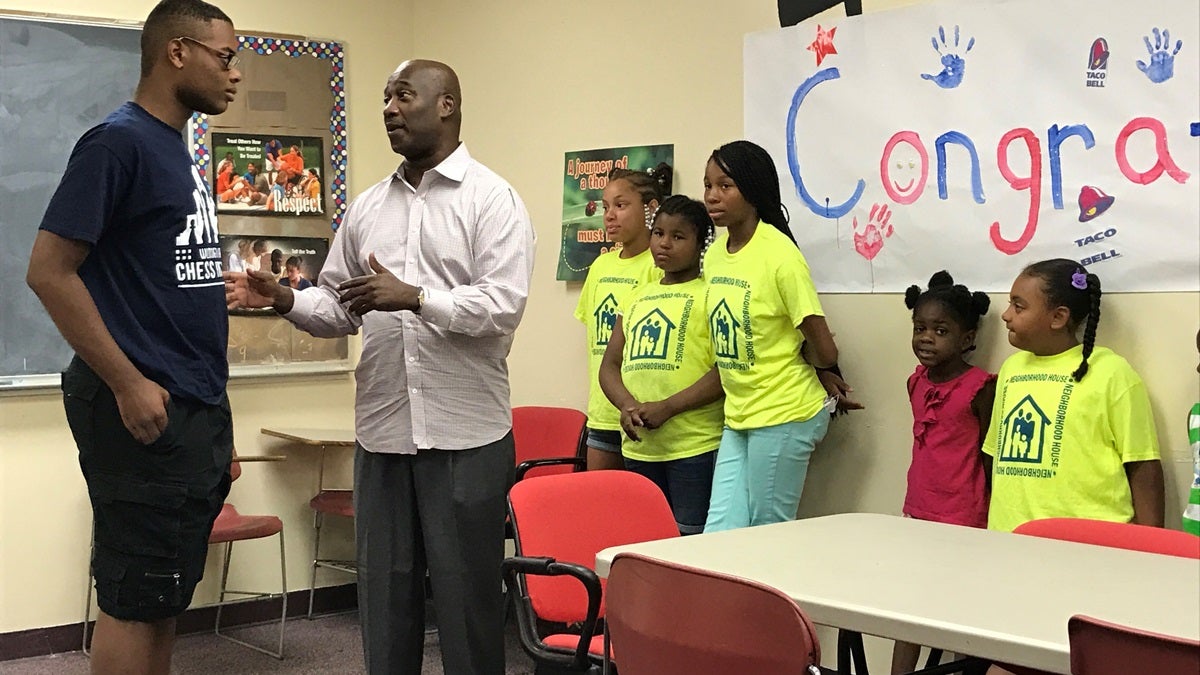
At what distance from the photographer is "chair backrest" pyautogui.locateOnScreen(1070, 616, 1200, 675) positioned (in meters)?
1.45

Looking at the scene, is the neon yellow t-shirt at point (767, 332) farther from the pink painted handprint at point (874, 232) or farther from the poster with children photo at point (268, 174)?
the poster with children photo at point (268, 174)

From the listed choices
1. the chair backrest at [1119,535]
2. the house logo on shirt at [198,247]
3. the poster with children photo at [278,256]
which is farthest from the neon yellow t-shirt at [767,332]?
the poster with children photo at [278,256]

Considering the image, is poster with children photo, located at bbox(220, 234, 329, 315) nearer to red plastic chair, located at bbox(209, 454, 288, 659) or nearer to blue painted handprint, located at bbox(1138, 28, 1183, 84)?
red plastic chair, located at bbox(209, 454, 288, 659)

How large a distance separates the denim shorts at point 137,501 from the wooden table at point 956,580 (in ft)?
3.16

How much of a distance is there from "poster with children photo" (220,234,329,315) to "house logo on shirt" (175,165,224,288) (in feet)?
6.89

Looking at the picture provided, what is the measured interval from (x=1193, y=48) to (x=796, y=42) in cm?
118

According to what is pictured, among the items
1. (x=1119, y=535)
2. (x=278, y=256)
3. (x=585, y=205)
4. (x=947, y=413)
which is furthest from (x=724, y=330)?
(x=278, y=256)

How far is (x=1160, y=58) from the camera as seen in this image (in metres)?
2.81

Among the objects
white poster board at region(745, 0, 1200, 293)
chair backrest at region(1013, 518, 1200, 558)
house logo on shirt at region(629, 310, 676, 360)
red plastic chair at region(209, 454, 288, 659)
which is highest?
white poster board at region(745, 0, 1200, 293)

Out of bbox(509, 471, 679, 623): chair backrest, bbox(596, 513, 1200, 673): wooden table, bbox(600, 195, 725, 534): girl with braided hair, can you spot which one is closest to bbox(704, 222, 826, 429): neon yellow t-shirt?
bbox(600, 195, 725, 534): girl with braided hair

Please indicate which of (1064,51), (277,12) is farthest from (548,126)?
(1064,51)

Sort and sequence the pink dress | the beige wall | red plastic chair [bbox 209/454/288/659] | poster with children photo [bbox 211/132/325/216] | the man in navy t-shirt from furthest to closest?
poster with children photo [bbox 211/132/325/216] < red plastic chair [bbox 209/454/288/659] < the beige wall < the pink dress < the man in navy t-shirt

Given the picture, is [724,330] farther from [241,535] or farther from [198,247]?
[241,535]

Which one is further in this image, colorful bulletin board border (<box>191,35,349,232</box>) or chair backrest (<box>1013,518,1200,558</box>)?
colorful bulletin board border (<box>191,35,349,232</box>)
